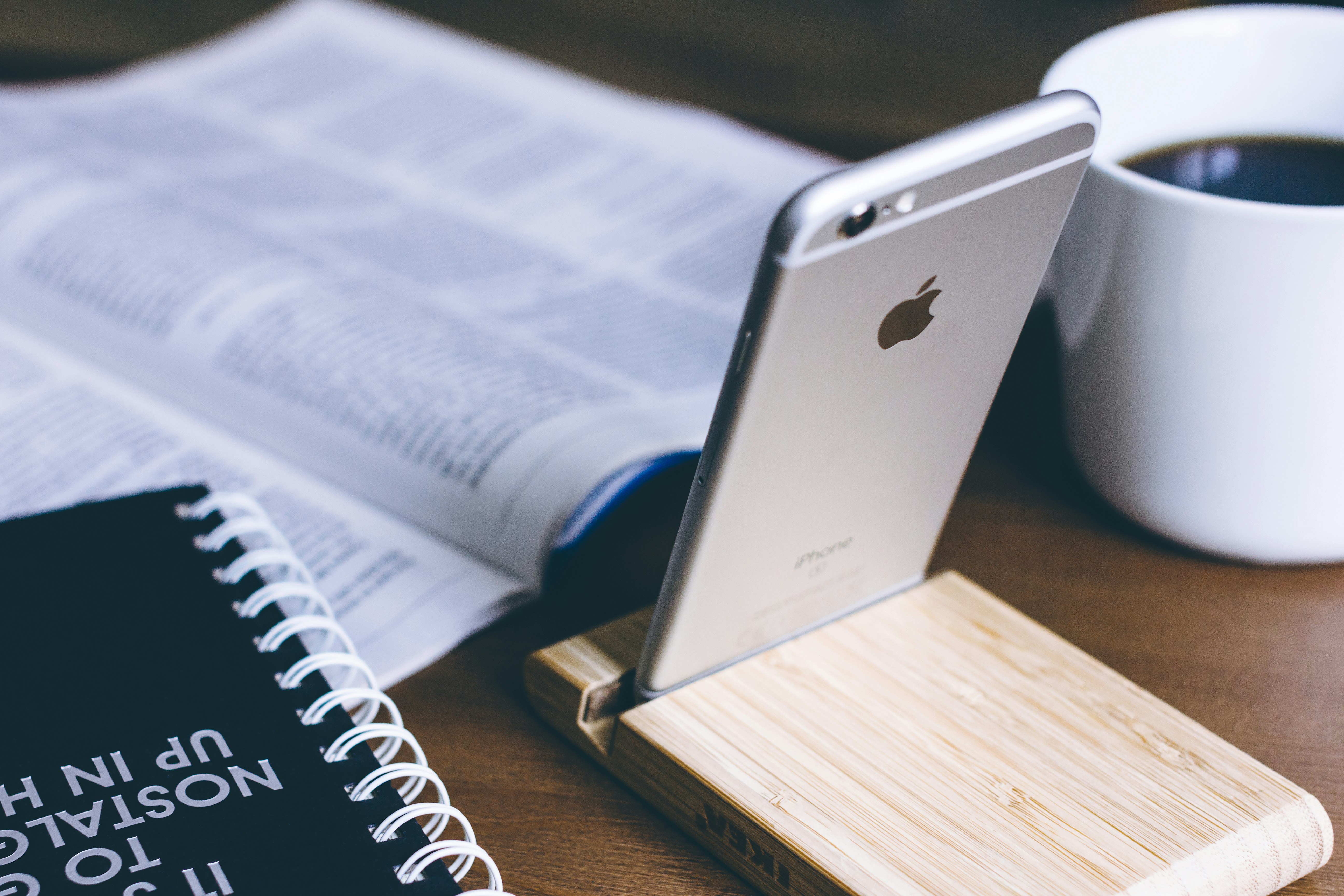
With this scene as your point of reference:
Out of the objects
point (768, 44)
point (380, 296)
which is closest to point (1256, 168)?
point (380, 296)

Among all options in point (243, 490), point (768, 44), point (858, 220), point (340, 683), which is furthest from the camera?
point (768, 44)

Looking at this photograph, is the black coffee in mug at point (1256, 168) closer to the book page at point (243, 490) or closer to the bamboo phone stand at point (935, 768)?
the bamboo phone stand at point (935, 768)

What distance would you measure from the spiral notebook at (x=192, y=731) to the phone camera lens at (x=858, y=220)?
0.58ft

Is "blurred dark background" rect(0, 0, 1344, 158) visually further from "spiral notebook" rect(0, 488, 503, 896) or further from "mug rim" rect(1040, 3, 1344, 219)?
"spiral notebook" rect(0, 488, 503, 896)

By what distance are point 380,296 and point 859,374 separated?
0.33 m

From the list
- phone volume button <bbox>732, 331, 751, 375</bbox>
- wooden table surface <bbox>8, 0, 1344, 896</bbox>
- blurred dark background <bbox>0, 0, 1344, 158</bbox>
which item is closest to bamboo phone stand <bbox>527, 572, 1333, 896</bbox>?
wooden table surface <bbox>8, 0, 1344, 896</bbox>

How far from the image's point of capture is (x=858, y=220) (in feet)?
0.91

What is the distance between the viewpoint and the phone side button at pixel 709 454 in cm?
30

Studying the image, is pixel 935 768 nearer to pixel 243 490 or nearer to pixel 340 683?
pixel 340 683

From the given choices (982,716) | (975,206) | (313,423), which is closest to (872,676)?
(982,716)

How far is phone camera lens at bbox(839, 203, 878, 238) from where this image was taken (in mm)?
274

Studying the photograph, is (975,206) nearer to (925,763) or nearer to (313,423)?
(925,763)

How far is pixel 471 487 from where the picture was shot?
47 cm

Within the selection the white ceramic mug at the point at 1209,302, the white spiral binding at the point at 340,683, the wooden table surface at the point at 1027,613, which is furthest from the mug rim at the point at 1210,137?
the white spiral binding at the point at 340,683
